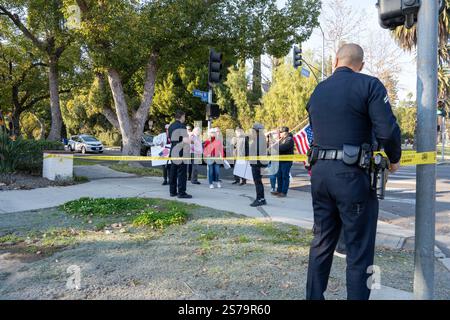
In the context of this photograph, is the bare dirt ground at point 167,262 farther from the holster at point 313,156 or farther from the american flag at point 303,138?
the american flag at point 303,138

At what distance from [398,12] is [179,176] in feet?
19.7

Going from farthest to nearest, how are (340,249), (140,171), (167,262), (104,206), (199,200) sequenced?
(140,171), (199,200), (104,206), (340,249), (167,262)

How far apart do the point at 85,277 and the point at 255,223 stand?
2.88m

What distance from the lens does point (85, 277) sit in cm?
376

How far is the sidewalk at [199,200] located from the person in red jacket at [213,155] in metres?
0.62

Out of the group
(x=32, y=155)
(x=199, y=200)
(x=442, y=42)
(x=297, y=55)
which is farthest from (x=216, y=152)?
(x=442, y=42)

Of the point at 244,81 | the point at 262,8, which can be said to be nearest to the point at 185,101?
the point at 244,81

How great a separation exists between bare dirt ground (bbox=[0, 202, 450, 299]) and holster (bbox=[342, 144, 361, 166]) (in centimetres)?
131

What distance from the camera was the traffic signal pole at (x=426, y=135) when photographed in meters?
3.04

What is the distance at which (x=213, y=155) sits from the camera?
11.3 m

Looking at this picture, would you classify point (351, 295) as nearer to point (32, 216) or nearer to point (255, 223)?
point (255, 223)

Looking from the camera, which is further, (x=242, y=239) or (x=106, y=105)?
(x=106, y=105)

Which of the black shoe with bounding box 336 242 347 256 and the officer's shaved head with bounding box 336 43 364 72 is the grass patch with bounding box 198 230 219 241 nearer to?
the black shoe with bounding box 336 242 347 256

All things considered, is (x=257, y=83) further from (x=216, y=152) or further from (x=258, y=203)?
(x=258, y=203)
